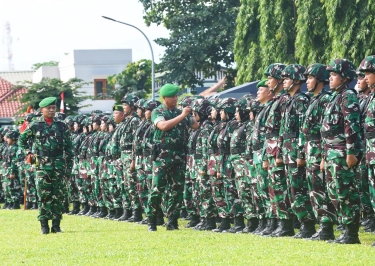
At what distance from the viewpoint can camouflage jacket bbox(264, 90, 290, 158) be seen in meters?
13.4

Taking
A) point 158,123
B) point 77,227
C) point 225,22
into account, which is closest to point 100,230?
point 77,227

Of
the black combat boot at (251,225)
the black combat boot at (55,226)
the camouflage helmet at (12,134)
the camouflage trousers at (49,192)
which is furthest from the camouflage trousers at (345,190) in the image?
the camouflage helmet at (12,134)

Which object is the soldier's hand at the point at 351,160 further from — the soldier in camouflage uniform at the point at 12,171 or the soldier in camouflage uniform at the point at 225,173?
the soldier in camouflage uniform at the point at 12,171

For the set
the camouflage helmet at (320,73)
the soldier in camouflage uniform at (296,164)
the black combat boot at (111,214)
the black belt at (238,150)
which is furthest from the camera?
the black combat boot at (111,214)

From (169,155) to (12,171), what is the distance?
494 inches

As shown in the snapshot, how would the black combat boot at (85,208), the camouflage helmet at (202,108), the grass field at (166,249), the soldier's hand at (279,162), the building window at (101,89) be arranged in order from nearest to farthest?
1. the grass field at (166,249)
2. the soldier's hand at (279,162)
3. the camouflage helmet at (202,108)
4. the black combat boot at (85,208)
5. the building window at (101,89)

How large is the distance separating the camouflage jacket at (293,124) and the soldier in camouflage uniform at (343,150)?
2.86 feet

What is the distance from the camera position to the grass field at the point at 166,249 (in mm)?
10633

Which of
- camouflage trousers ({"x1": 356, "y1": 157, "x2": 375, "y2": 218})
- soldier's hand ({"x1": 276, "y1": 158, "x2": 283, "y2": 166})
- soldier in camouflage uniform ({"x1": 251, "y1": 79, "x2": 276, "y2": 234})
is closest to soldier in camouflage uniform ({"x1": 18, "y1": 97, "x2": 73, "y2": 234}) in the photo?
soldier in camouflage uniform ({"x1": 251, "y1": 79, "x2": 276, "y2": 234})

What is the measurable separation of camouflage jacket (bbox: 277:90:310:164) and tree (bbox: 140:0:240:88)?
33.2m

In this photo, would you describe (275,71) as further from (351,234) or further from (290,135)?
(351,234)

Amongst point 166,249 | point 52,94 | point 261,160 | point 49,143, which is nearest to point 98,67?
point 52,94

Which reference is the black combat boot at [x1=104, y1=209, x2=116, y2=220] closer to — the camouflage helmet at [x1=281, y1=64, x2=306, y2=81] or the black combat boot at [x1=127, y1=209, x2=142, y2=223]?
the black combat boot at [x1=127, y1=209, x2=142, y2=223]

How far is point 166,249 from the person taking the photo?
1245 cm
